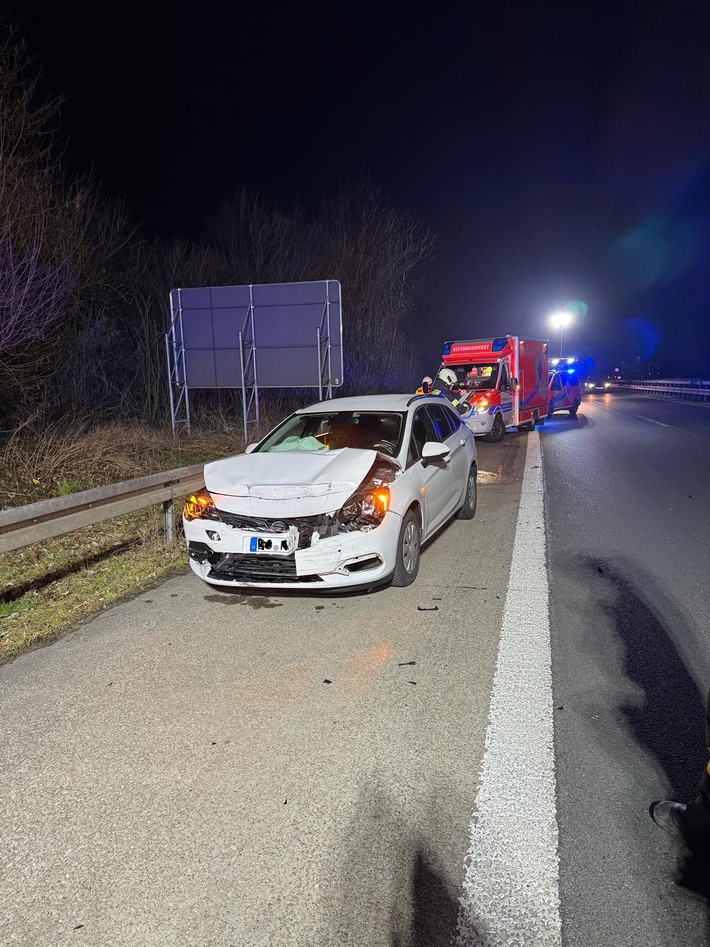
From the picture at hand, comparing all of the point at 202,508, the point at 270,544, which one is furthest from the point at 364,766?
the point at 202,508

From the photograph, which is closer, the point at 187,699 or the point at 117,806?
the point at 117,806

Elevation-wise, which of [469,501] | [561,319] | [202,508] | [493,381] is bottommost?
[469,501]

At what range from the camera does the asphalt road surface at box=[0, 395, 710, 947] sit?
2270 mm

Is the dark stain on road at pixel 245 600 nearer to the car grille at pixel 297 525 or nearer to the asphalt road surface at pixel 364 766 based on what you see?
the asphalt road surface at pixel 364 766

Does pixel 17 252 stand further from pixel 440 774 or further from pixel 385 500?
pixel 440 774

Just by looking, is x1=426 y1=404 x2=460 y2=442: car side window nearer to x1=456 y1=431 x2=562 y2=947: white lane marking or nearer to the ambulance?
x1=456 y1=431 x2=562 y2=947: white lane marking

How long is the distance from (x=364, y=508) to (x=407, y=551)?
0.69 metres

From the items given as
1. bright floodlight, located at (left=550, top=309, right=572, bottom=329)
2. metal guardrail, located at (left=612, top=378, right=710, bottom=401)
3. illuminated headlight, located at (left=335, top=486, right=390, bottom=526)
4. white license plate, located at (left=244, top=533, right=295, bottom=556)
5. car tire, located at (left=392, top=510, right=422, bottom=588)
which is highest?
bright floodlight, located at (left=550, top=309, right=572, bottom=329)

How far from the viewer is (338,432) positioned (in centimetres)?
687

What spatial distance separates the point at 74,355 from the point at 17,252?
24.4ft

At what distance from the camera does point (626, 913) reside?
2.22m

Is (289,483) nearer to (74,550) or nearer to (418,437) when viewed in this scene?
(418,437)

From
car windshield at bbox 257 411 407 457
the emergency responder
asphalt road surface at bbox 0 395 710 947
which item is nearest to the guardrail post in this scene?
car windshield at bbox 257 411 407 457

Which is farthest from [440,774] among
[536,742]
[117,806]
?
[117,806]
